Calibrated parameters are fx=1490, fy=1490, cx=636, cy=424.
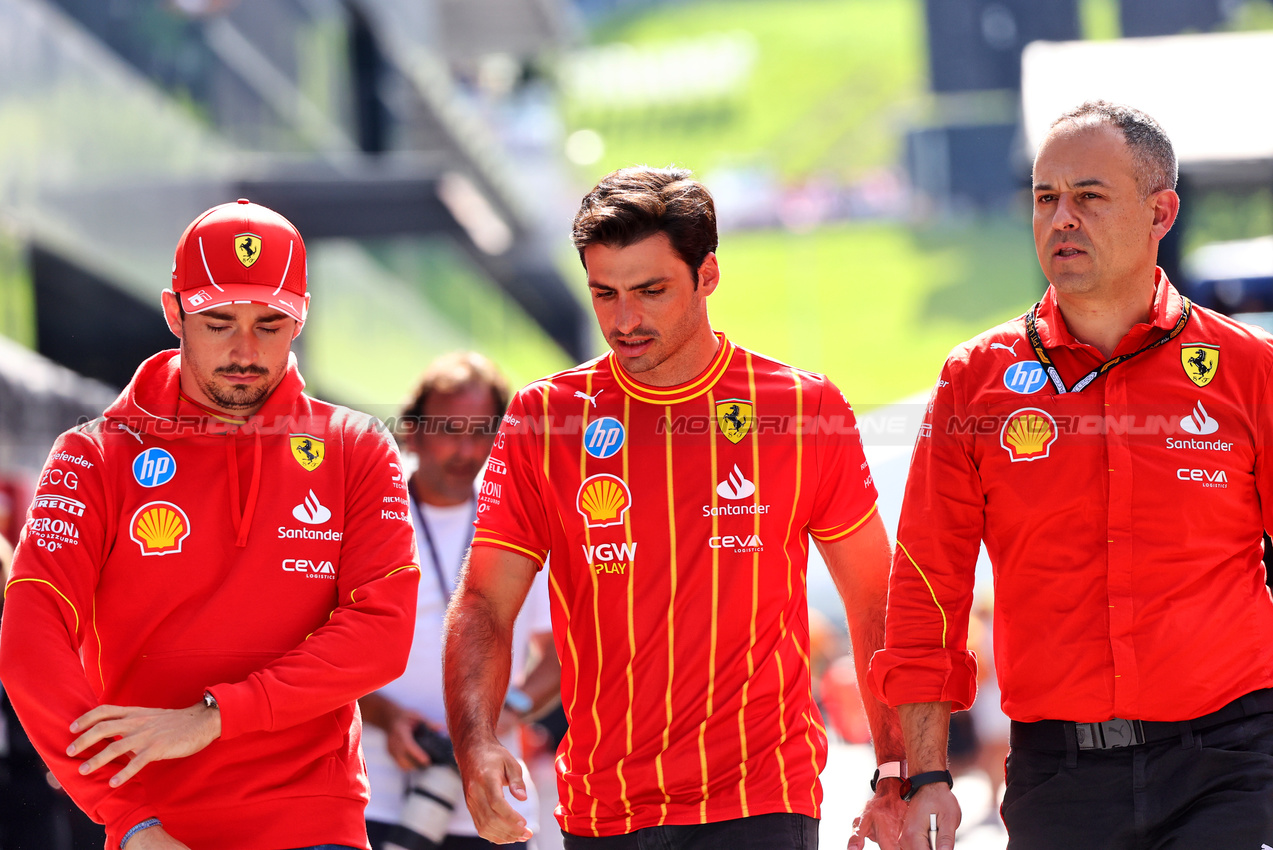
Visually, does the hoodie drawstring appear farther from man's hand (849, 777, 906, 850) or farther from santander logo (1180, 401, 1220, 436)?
santander logo (1180, 401, 1220, 436)

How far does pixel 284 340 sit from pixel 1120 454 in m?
1.94

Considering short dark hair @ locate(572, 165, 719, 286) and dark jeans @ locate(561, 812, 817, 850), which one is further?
short dark hair @ locate(572, 165, 719, 286)

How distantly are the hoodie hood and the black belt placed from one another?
6.32 feet

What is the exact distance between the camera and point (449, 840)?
4.61 m

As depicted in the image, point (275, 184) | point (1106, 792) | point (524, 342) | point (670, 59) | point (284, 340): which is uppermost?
point (670, 59)

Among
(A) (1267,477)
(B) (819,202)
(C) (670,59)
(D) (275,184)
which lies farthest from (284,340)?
(C) (670,59)

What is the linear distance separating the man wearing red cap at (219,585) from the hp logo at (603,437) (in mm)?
469

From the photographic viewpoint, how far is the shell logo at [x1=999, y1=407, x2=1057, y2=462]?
3490 mm

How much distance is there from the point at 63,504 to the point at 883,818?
1978 millimetres

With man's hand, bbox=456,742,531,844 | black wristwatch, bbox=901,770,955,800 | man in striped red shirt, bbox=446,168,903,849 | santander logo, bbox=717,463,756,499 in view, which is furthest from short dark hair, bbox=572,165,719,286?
black wristwatch, bbox=901,770,955,800

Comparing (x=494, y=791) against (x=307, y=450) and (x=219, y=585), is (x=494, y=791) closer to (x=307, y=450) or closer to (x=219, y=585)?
(x=219, y=585)

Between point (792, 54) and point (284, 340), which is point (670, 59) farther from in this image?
point (284, 340)

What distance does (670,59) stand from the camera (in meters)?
78.3

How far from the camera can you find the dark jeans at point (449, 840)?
4.57 meters
